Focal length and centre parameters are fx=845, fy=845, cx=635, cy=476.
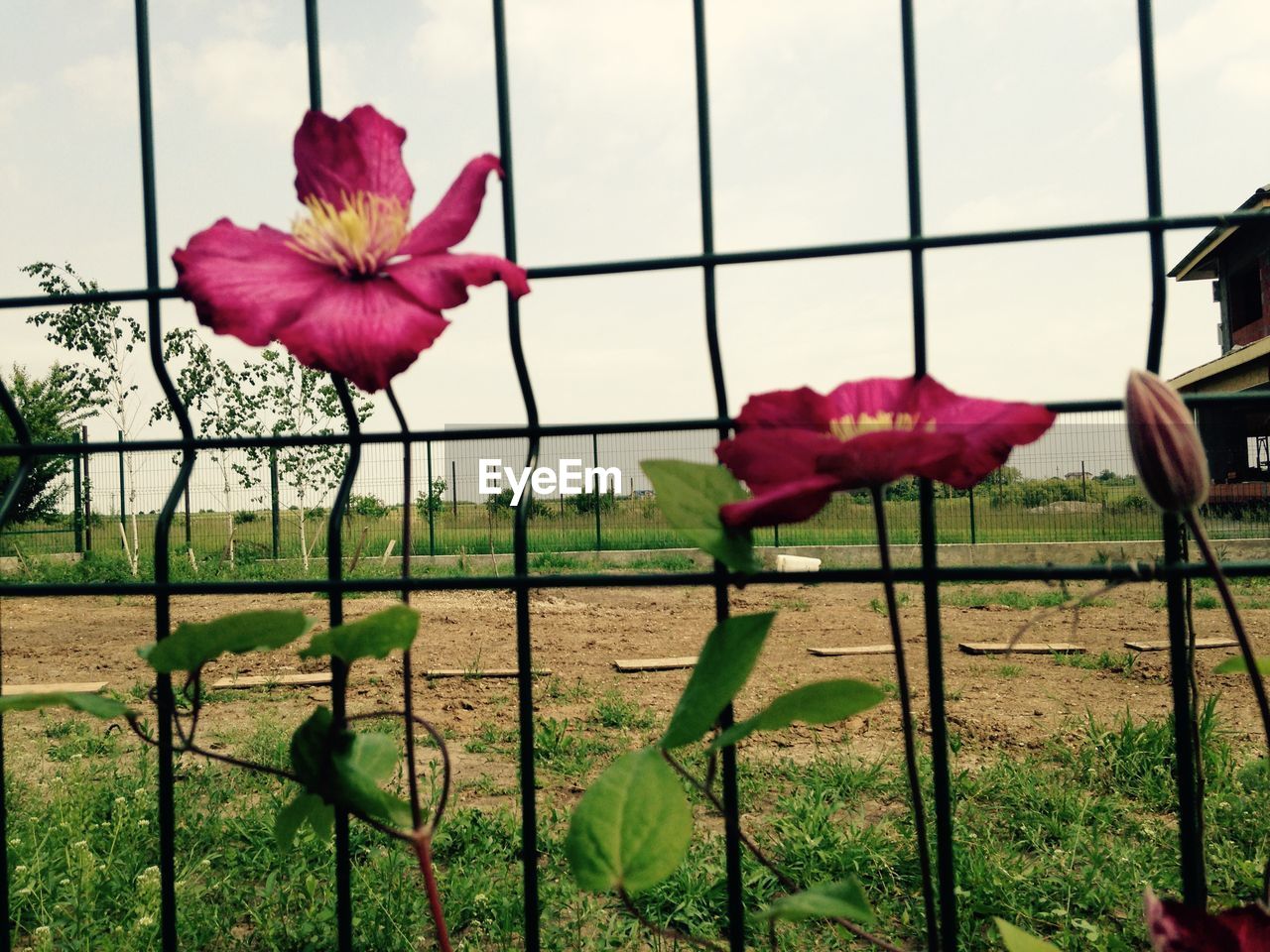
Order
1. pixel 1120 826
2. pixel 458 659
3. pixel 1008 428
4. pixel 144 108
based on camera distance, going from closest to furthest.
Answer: pixel 1008 428 → pixel 144 108 → pixel 1120 826 → pixel 458 659

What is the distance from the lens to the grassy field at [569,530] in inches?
477

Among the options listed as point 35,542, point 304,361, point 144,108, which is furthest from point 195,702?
point 35,542

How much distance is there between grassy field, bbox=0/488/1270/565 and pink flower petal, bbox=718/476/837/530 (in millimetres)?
11329

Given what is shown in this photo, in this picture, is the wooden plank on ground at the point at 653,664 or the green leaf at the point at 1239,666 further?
the wooden plank on ground at the point at 653,664

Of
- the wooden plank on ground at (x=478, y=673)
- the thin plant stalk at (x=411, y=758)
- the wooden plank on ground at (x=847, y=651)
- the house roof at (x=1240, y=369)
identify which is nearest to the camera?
the thin plant stalk at (x=411, y=758)

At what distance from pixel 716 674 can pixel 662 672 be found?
4.64 metres

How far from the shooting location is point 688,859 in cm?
231

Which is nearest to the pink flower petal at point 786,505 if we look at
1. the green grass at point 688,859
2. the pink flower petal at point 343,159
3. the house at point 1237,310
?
the pink flower petal at point 343,159

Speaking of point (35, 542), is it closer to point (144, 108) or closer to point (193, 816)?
point (193, 816)

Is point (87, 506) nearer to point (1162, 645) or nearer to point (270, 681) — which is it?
point (270, 681)

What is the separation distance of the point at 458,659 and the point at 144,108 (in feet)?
16.9

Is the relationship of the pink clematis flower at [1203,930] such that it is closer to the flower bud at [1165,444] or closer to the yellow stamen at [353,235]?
the flower bud at [1165,444]

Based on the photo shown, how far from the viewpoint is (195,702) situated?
590 millimetres

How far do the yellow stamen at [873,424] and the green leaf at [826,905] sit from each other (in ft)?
0.83
